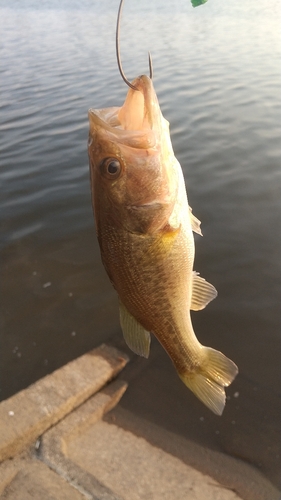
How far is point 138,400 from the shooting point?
3.76 metres

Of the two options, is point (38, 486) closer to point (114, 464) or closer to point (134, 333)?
point (114, 464)

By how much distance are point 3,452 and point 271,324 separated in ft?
9.20

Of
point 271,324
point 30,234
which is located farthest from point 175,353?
point 30,234

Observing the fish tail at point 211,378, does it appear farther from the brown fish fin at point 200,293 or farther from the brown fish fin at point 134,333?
the brown fish fin at point 134,333

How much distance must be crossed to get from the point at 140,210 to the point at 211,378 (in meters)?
1.10

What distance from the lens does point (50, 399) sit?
3.33 metres

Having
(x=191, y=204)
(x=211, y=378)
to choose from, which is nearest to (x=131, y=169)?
(x=211, y=378)

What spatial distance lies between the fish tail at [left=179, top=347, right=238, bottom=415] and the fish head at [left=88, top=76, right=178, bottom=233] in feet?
3.05

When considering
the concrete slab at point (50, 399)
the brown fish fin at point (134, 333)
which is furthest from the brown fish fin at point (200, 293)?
the concrete slab at point (50, 399)

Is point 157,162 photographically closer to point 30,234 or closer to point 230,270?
point 230,270

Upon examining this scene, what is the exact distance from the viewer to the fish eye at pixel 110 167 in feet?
6.38

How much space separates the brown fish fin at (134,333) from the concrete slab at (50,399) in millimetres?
1394

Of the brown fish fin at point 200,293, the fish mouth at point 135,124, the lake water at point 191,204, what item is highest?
the fish mouth at point 135,124

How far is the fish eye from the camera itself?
76.6 inches
